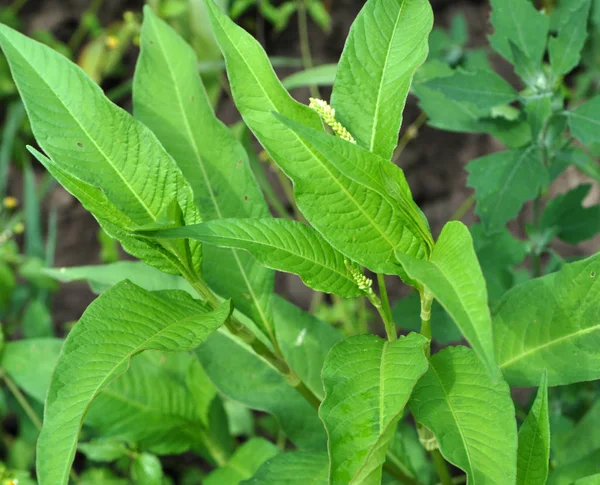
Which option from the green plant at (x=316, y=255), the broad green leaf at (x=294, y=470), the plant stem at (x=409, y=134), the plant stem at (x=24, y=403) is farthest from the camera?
the plant stem at (x=409, y=134)

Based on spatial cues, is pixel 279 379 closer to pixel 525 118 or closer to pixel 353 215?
pixel 353 215

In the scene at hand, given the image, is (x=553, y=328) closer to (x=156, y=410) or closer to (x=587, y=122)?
(x=587, y=122)

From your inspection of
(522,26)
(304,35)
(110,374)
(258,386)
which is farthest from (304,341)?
(304,35)

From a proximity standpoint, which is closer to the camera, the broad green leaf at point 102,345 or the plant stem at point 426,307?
the broad green leaf at point 102,345

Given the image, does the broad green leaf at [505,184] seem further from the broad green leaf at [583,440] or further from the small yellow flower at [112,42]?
the small yellow flower at [112,42]

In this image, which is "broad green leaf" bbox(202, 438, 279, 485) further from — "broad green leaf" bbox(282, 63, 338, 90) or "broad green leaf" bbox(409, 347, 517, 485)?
"broad green leaf" bbox(282, 63, 338, 90)

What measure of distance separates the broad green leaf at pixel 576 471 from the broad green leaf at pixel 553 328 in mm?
222

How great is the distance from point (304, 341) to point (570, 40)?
0.81m

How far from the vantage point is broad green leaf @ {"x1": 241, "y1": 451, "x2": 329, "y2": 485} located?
1037 millimetres

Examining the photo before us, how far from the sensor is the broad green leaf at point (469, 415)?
792 mm

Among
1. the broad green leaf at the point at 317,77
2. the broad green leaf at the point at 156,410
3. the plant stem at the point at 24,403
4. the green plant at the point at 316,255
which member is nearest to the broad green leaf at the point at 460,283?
the green plant at the point at 316,255

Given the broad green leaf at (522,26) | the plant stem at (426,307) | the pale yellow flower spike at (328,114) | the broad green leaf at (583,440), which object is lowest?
the broad green leaf at (583,440)

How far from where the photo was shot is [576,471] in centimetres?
109

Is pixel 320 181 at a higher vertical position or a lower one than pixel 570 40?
lower
